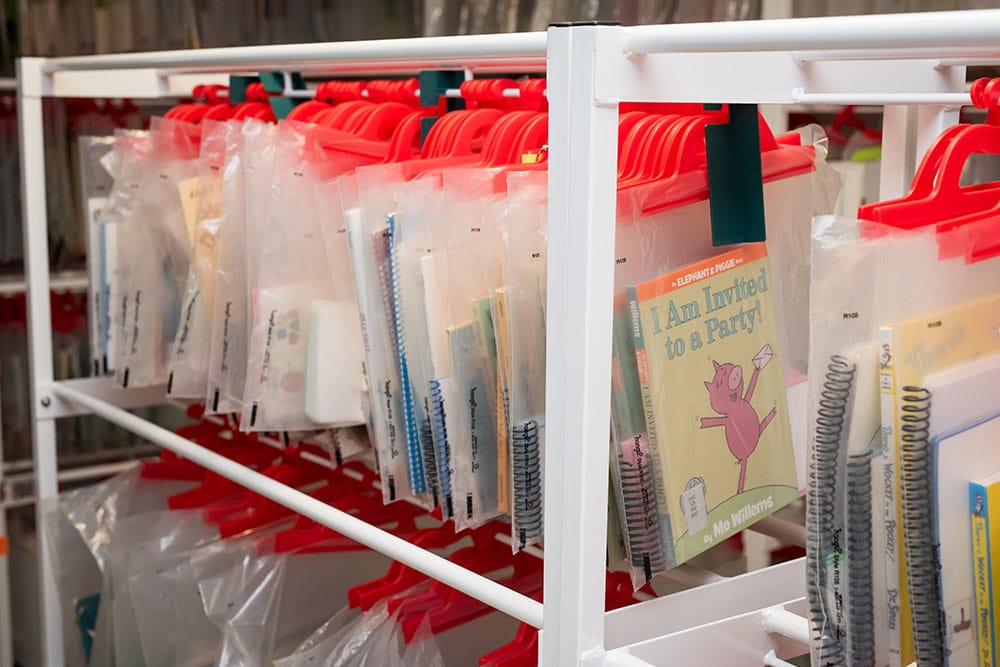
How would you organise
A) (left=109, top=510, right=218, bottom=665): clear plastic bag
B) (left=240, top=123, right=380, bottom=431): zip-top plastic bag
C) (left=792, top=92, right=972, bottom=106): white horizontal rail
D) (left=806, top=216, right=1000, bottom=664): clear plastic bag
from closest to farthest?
(left=806, top=216, right=1000, bottom=664): clear plastic bag < (left=792, top=92, right=972, bottom=106): white horizontal rail < (left=240, top=123, right=380, bottom=431): zip-top plastic bag < (left=109, top=510, right=218, bottom=665): clear plastic bag

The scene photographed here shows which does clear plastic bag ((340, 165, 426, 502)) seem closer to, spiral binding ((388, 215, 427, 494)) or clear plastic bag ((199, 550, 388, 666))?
spiral binding ((388, 215, 427, 494))

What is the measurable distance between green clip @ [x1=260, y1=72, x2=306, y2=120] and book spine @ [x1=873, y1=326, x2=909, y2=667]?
40.3 inches

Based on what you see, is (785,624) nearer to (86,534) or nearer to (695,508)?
(695,508)

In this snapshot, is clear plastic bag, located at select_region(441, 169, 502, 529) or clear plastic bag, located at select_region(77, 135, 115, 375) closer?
clear plastic bag, located at select_region(441, 169, 502, 529)

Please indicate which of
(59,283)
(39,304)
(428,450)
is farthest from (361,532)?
(59,283)

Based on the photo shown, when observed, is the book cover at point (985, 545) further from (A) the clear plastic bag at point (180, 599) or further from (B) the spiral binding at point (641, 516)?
(A) the clear plastic bag at point (180, 599)

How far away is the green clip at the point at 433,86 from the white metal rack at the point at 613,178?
6.3 inches

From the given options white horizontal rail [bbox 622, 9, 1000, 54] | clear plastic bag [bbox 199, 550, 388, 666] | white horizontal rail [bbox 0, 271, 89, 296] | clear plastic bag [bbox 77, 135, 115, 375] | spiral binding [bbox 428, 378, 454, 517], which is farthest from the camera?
white horizontal rail [bbox 0, 271, 89, 296]

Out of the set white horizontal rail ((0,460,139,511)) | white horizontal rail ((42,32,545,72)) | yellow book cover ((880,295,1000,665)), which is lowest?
white horizontal rail ((0,460,139,511))

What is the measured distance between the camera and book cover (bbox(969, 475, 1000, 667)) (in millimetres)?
726

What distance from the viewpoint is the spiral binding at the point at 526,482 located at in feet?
3.33

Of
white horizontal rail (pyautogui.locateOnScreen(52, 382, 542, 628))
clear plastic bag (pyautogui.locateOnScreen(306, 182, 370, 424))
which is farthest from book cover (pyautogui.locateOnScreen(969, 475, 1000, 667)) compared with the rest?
clear plastic bag (pyautogui.locateOnScreen(306, 182, 370, 424))

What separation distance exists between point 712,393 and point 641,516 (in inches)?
4.5

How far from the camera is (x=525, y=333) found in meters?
1.00
